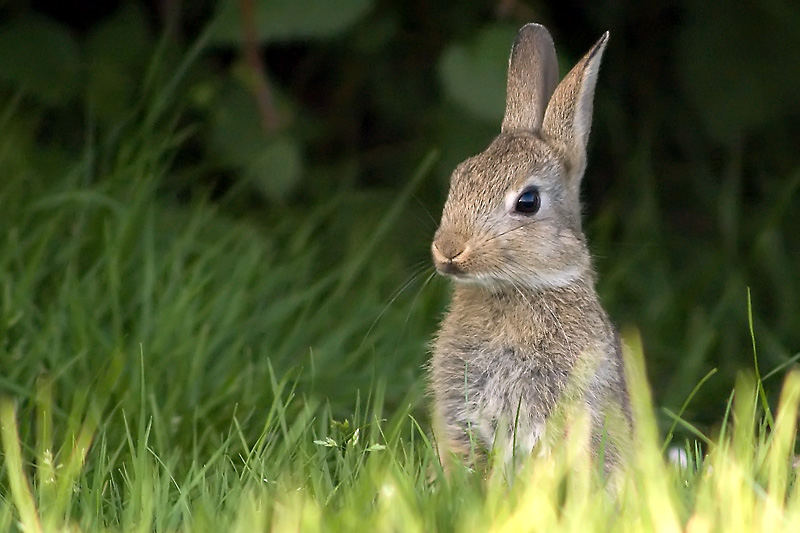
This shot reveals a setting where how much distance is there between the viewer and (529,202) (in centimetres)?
367

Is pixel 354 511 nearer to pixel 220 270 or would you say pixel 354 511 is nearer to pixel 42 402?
pixel 42 402

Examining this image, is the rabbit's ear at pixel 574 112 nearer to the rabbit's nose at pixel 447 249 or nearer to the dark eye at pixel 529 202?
the dark eye at pixel 529 202

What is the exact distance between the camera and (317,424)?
Result: 3.86m

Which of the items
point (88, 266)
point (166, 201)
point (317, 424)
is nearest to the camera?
point (317, 424)

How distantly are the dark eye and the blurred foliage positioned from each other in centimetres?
99

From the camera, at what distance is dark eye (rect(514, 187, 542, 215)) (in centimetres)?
366

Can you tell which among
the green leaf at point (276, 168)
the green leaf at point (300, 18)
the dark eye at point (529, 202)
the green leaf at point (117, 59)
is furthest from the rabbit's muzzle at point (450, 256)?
the green leaf at point (117, 59)

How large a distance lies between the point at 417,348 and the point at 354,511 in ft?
6.50

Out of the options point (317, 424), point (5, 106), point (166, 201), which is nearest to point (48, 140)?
point (5, 106)

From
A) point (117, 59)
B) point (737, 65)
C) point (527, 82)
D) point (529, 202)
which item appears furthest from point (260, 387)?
point (737, 65)

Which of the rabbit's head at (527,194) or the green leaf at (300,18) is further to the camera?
the green leaf at (300,18)

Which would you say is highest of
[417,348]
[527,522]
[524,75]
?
[524,75]

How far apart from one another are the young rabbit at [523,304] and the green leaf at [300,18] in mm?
1129

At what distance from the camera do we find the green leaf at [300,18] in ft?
15.6
